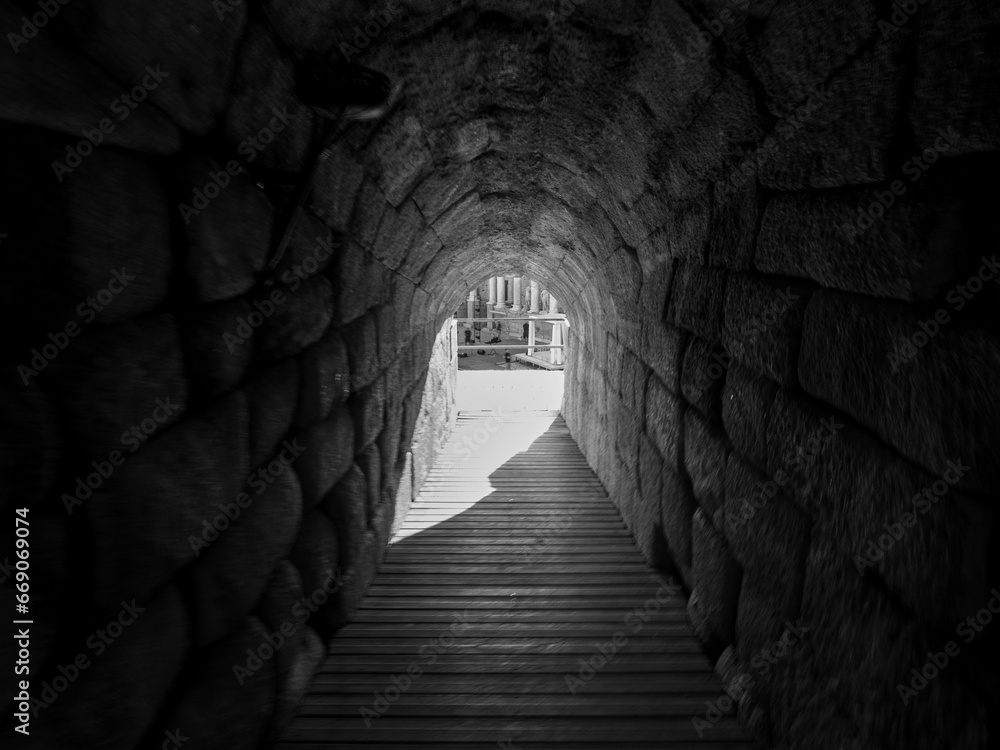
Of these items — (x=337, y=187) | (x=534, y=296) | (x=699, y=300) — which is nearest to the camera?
(x=337, y=187)

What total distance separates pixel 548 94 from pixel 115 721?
2.61m

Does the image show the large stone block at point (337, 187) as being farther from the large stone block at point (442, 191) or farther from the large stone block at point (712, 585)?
the large stone block at point (712, 585)

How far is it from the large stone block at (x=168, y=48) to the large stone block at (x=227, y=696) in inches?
56.6

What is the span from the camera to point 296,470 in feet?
7.63

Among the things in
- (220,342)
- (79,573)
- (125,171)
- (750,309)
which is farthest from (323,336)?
(750,309)

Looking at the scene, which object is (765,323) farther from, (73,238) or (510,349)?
(510,349)

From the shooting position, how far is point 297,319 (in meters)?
2.22

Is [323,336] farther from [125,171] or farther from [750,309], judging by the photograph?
[750,309]

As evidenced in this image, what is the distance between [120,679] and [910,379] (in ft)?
5.91

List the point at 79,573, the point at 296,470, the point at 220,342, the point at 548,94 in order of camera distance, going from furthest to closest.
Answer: the point at 548,94 < the point at 296,470 < the point at 220,342 < the point at 79,573

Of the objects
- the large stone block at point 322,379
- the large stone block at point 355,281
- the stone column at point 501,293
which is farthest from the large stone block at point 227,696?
the stone column at point 501,293

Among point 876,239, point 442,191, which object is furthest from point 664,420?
point 876,239

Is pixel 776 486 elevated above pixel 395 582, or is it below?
above

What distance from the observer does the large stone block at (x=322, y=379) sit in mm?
2350
